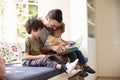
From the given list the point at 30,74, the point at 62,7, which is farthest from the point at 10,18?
the point at 30,74

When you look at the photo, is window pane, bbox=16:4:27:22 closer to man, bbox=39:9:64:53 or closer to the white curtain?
the white curtain

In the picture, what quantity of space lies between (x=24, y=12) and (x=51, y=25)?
963mm

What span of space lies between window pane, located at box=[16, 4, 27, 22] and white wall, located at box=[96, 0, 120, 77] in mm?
1701

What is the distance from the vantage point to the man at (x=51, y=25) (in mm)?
2697

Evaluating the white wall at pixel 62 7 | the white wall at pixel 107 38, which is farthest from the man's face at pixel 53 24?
the white wall at pixel 107 38

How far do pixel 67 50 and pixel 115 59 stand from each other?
2201 mm

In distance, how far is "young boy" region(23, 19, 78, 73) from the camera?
2.34 meters

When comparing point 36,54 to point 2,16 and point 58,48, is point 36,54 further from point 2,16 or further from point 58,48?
point 2,16

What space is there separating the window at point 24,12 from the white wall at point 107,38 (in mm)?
1580

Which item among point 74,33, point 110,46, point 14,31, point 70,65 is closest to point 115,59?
point 110,46

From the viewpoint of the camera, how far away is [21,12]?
3.57 metres

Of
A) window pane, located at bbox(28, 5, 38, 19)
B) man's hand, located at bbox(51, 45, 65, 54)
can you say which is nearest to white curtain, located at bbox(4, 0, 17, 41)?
window pane, located at bbox(28, 5, 38, 19)

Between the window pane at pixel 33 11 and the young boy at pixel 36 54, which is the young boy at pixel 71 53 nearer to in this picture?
the young boy at pixel 36 54

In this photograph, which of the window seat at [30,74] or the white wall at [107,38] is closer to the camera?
the window seat at [30,74]
